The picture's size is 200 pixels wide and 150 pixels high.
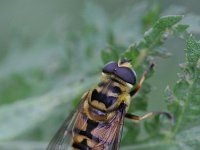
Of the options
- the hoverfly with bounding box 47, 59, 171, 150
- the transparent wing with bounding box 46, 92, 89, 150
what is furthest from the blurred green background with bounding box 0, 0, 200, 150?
the hoverfly with bounding box 47, 59, 171, 150

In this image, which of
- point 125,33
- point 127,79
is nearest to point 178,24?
point 127,79

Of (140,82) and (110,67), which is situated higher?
(110,67)

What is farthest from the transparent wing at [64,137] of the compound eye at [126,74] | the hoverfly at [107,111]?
the compound eye at [126,74]

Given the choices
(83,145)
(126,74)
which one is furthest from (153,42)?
(83,145)

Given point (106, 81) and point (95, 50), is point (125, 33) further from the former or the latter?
point (106, 81)

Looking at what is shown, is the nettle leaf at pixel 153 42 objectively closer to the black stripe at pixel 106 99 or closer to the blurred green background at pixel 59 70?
the black stripe at pixel 106 99

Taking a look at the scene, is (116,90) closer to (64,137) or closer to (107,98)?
(107,98)

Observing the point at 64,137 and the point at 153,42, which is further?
the point at 64,137
